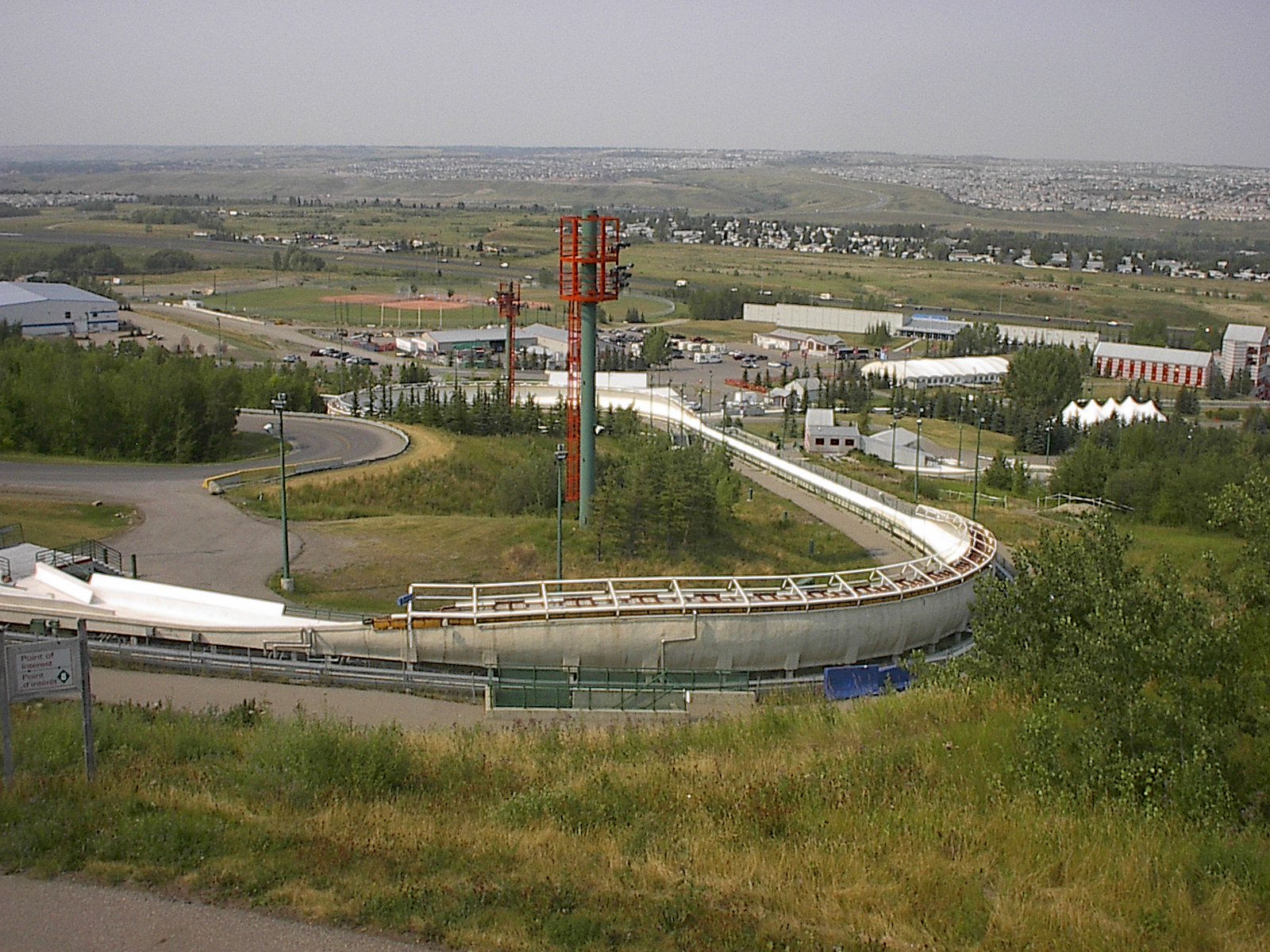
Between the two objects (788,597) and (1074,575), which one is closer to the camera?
(1074,575)

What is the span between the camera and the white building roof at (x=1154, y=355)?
61.3 m

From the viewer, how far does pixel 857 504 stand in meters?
27.9

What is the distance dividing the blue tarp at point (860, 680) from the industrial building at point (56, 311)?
5320 cm

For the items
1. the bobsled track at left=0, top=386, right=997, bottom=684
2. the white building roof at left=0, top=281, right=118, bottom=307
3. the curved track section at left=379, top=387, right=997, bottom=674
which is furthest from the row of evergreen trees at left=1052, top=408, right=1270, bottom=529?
the white building roof at left=0, top=281, right=118, bottom=307

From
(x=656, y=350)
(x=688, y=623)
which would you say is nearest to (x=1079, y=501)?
(x=688, y=623)

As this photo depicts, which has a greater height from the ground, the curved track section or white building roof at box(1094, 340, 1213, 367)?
the curved track section

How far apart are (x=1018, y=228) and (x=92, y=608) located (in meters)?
188

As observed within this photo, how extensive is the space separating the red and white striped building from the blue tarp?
49.7m

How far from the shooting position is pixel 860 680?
15609mm

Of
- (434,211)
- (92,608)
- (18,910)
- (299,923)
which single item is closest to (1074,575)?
(299,923)

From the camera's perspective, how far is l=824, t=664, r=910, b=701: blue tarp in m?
15.1

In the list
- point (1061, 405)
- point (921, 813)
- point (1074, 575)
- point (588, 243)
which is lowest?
point (1061, 405)

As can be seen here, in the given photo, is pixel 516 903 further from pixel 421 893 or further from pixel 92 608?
pixel 92 608

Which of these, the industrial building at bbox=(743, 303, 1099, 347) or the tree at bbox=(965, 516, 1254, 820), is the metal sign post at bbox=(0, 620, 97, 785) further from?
the industrial building at bbox=(743, 303, 1099, 347)
